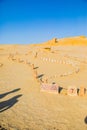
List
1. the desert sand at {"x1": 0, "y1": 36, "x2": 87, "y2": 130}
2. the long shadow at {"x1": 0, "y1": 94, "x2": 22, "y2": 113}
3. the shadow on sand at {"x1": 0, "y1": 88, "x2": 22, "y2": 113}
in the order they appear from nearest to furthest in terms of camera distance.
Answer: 1. the desert sand at {"x1": 0, "y1": 36, "x2": 87, "y2": 130}
2. the long shadow at {"x1": 0, "y1": 94, "x2": 22, "y2": 113}
3. the shadow on sand at {"x1": 0, "y1": 88, "x2": 22, "y2": 113}

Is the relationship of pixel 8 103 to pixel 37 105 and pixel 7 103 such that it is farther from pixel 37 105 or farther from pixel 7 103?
pixel 37 105

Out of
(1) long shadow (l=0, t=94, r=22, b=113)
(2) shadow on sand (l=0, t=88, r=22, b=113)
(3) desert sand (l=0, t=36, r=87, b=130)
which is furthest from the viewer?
(2) shadow on sand (l=0, t=88, r=22, b=113)

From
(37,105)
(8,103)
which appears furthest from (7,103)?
(37,105)

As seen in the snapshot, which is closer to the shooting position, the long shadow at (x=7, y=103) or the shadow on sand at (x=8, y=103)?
the long shadow at (x=7, y=103)

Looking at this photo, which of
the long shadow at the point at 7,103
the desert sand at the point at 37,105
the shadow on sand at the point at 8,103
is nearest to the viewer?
the desert sand at the point at 37,105

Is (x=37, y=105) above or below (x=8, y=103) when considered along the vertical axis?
below

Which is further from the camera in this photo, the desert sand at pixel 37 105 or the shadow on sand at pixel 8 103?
the shadow on sand at pixel 8 103

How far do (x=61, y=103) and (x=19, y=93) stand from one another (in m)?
3.76

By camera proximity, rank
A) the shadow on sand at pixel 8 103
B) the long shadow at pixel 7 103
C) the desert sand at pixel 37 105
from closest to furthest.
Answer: the desert sand at pixel 37 105, the long shadow at pixel 7 103, the shadow on sand at pixel 8 103

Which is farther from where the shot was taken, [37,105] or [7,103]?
[7,103]

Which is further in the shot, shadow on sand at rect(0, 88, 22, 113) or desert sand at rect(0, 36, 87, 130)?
shadow on sand at rect(0, 88, 22, 113)

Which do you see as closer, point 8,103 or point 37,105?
point 37,105

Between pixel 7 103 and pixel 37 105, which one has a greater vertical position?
pixel 7 103

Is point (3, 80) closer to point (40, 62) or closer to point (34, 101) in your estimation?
point (34, 101)
